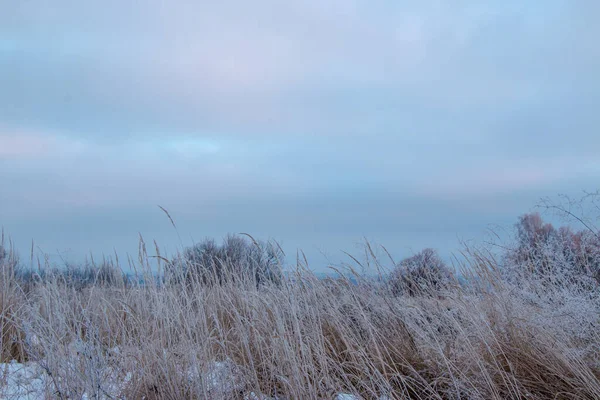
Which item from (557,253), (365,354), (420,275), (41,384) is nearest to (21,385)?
(41,384)

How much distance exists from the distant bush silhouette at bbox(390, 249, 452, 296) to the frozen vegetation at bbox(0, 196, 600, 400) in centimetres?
5

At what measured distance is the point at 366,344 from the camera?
3857 mm

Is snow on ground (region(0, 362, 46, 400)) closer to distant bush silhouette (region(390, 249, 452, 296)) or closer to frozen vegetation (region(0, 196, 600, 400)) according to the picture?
frozen vegetation (region(0, 196, 600, 400))

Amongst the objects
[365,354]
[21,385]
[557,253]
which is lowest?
[21,385]

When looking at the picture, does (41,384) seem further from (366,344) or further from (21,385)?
(366,344)

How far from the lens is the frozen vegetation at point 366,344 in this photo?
3248mm

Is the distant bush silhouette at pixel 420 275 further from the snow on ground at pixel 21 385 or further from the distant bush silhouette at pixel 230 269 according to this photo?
the snow on ground at pixel 21 385

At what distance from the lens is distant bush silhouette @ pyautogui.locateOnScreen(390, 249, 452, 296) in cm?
518

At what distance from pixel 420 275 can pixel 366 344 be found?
6.81 feet

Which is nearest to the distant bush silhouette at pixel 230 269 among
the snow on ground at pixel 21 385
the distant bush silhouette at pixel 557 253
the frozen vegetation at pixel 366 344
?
the frozen vegetation at pixel 366 344

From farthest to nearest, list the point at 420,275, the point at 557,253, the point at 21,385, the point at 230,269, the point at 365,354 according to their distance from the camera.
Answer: the point at 230,269, the point at 420,275, the point at 557,253, the point at 21,385, the point at 365,354

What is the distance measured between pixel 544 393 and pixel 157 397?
271 cm

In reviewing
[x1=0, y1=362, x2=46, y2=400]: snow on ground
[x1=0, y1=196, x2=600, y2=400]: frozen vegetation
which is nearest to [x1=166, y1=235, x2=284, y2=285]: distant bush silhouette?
[x1=0, y1=196, x2=600, y2=400]: frozen vegetation

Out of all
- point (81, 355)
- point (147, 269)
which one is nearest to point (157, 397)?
point (81, 355)
